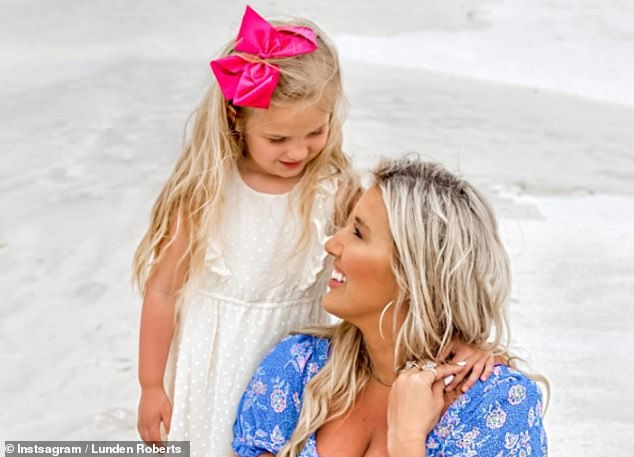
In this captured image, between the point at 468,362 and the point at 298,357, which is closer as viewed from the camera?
the point at 468,362

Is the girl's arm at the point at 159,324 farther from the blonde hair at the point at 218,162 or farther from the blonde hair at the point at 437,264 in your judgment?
the blonde hair at the point at 437,264

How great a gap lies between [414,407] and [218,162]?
648mm

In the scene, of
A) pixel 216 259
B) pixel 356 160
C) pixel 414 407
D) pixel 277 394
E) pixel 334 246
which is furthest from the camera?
pixel 356 160

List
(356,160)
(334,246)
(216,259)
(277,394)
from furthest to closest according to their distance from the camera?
(356,160) < (216,259) < (277,394) < (334,246)

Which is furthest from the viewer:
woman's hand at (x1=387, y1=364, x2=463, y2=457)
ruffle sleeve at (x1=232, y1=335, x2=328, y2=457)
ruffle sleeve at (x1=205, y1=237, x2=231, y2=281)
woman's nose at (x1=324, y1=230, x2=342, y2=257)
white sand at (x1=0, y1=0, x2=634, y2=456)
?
white sand at (x1=0, y1=0, x2=634, y2=456)

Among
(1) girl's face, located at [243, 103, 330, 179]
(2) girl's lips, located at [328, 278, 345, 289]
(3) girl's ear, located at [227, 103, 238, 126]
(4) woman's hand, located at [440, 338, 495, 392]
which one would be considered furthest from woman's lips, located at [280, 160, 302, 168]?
(4) woman's hand, located at [440, 338, 495, 392]

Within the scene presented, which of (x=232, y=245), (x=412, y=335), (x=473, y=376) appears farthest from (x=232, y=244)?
(x=473, y=376)

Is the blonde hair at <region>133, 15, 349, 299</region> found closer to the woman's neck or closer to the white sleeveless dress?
the white sleeveless dress

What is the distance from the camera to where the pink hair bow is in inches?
80.5

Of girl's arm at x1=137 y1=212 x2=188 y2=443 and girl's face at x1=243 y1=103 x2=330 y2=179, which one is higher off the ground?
girl's face at x1=243 y1=103 x2=330 y2=179

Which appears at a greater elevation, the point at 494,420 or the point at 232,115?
the point at 232,115

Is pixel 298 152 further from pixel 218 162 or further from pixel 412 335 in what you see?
pixel 412 335

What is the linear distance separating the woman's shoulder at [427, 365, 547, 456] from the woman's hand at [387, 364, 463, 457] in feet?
0.12

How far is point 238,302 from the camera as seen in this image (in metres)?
2.27
